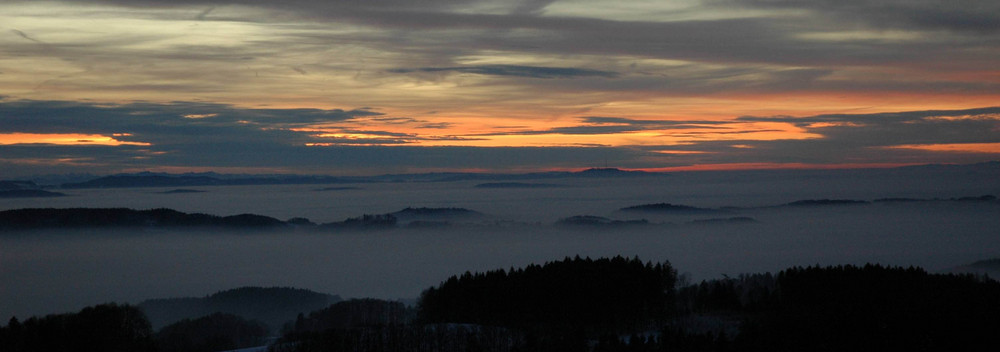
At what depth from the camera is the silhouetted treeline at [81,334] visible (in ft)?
198

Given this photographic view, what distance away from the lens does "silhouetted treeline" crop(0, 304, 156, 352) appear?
6044 centimetres

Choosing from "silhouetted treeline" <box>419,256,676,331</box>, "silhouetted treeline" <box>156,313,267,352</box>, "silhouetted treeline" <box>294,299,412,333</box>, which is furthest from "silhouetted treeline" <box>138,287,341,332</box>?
"silhouetted treeline" <box>419,256,676,331</box>

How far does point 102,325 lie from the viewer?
209ft

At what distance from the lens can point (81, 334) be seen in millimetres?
62406

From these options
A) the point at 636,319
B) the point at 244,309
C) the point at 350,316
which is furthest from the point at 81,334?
the point at 244,309

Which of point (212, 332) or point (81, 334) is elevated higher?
point (81, 334)

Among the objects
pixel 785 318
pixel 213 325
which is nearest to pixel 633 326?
pixel 785 318

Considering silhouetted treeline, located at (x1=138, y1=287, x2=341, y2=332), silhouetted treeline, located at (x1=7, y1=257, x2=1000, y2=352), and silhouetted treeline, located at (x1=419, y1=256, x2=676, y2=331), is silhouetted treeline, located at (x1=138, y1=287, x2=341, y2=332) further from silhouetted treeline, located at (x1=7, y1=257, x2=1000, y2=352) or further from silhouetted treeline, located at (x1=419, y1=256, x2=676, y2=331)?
silhouetted treeline, located at (x1=419, y1=256, x2=676, y2=331)

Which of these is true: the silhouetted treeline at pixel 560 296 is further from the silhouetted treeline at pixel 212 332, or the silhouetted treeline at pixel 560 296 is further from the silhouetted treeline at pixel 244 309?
the silhouetted treeline at pixel 244 309

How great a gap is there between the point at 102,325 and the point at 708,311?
44774mm

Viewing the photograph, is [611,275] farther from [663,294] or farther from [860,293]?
[860,293]

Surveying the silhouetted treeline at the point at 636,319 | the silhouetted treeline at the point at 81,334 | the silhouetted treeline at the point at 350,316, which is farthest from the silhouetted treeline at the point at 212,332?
the silhouetted treeline at the point at 636,319

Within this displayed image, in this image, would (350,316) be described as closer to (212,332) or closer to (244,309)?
(212,332)

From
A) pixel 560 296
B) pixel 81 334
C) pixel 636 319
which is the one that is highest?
pixel 560 296
